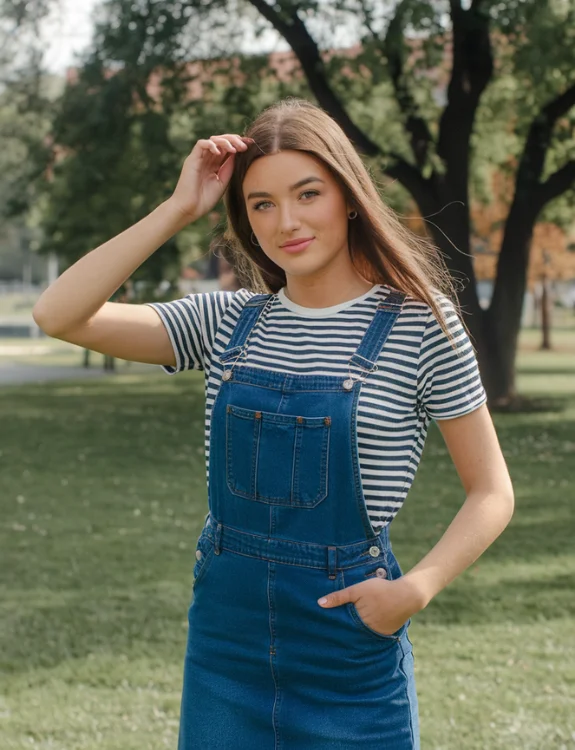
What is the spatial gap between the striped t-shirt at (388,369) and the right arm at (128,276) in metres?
0.24

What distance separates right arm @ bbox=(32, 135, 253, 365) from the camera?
2418mm

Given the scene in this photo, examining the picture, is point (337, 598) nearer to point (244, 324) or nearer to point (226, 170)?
point (244, 324)

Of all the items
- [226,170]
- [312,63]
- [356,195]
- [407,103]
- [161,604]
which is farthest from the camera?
[407,103]

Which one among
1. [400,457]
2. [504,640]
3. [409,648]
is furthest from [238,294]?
[504,640]

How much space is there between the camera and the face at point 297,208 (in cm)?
237

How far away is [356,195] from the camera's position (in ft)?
7.88

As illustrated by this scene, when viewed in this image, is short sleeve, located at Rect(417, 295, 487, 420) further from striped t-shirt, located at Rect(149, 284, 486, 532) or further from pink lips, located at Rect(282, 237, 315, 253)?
pink lips, located at Rect(282, 237, 315, 253)

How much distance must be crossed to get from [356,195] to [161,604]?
14.5 feet

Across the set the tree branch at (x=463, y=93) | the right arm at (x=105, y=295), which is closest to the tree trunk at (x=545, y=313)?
the tree branch at (x=463, y=93)

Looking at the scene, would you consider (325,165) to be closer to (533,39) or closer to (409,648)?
(409,648)

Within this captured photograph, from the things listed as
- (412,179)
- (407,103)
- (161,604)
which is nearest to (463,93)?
(407,103)

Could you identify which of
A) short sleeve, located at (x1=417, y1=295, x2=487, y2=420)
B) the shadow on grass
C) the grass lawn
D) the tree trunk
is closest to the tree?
the shadow on grass

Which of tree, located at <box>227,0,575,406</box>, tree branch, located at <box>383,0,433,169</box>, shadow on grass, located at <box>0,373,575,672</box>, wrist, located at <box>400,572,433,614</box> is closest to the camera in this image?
wrist, located at <box>400,572,433,614</box>

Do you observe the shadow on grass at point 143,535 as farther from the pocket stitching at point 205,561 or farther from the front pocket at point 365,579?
the front pocket at point 365,579
